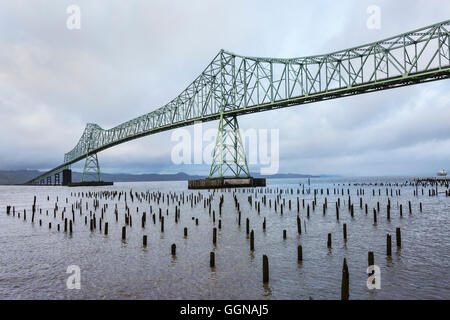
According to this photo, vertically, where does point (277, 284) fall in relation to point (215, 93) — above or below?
below

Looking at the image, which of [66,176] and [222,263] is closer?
[222,263]

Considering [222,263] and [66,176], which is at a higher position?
[66,176]

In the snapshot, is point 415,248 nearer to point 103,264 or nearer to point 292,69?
point 103,264

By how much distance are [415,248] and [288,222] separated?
31.6 feet

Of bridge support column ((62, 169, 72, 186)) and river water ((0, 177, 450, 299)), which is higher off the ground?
bridge support column ((62, 169, 72, 186))

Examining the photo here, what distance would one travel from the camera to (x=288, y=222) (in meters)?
22.8

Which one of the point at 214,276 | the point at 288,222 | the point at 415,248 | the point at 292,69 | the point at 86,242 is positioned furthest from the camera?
the point at 292,69

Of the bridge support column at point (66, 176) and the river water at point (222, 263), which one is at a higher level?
the bridge support column at point (66, 176)

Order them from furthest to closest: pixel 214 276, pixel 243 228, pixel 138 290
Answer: pixel 243 228
pixel 214 276
pixel 138 290

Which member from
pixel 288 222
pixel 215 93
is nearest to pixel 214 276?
pixel 288 222

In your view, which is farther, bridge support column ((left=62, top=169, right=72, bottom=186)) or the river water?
bridge support column ((left=62, top=169, right=72, bottom=186))

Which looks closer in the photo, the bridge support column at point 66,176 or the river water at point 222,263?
the river water at point 222,263
